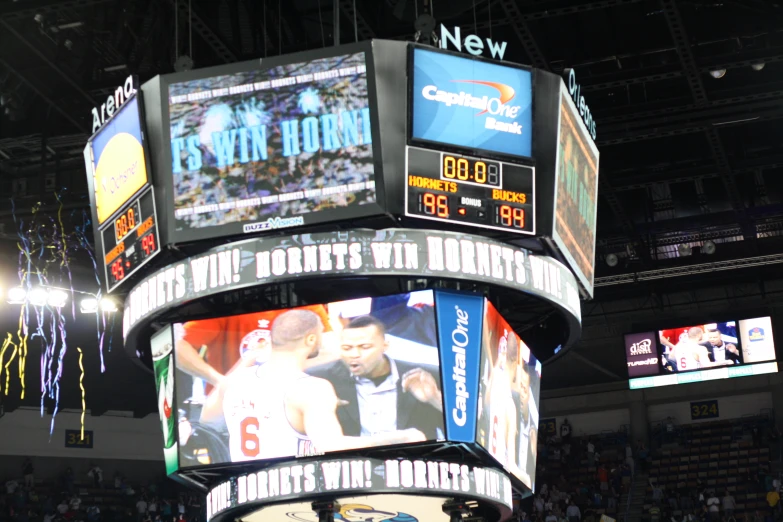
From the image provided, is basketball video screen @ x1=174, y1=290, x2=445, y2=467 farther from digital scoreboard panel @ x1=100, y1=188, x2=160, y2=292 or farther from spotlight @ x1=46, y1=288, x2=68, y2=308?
spotlight @ x1=46, y1=288, x2=68, y2=308

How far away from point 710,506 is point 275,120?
17989 millimetres

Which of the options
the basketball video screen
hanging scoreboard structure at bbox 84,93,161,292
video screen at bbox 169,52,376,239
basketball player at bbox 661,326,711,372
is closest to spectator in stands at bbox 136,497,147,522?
basketball player at bbox 661,326,711,372

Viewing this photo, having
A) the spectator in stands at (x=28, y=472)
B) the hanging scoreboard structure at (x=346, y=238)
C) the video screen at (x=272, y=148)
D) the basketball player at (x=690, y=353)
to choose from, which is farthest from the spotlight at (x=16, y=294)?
the basketball player at (x=690, y=353)

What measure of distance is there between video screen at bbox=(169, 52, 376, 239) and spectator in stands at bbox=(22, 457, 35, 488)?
1810 cm

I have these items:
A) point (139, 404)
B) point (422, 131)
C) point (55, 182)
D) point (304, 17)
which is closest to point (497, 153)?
point (422, 131)

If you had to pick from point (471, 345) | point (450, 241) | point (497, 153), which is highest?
point (497, 153)

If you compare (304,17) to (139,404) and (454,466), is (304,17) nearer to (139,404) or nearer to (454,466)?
(454,466)

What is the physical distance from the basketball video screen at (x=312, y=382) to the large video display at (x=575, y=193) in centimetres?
204

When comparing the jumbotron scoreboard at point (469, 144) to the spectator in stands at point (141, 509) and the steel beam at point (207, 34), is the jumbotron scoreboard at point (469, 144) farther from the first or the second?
the spectator in stands at point (141, 509)

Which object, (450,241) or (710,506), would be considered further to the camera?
(710,506)

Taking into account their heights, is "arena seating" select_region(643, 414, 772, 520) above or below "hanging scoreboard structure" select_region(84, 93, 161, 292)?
below

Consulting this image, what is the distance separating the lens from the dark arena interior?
44.4ft

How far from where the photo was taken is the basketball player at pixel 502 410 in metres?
14.1

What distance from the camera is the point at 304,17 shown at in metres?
16.6
